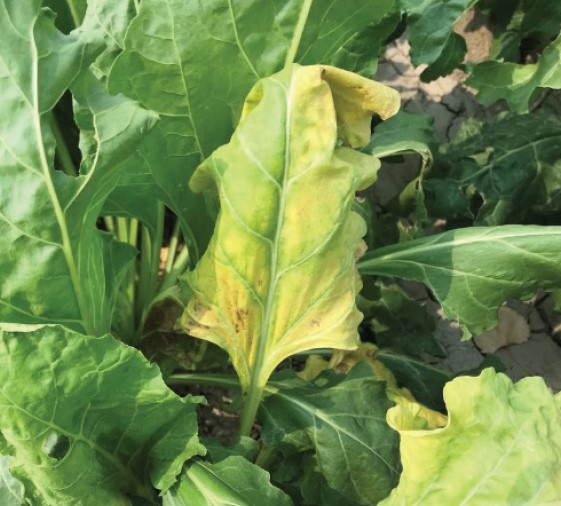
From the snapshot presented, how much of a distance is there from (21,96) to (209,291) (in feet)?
1.00

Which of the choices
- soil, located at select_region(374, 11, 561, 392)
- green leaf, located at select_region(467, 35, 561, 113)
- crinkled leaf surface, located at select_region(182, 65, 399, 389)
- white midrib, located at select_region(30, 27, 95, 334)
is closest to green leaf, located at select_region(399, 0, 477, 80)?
green leaf, located at select_region(467, 35, 561, 113)

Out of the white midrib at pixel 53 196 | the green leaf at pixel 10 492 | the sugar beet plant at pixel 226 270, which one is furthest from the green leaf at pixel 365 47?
the green leaf at pixel 10 492

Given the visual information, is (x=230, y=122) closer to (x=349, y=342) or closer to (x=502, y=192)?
(x=349, y=342)

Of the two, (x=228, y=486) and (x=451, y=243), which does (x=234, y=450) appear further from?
(x=451, y=243)

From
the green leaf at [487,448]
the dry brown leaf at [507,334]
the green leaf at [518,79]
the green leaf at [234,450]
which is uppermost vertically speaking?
the green leaf at [518,79]

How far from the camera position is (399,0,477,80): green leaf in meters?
1.16

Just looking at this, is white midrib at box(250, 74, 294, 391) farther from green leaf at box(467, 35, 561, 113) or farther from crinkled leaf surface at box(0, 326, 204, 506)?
green leaf at box(467, 35, 561, 113)

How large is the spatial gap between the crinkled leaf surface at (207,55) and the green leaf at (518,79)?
15.3 inches

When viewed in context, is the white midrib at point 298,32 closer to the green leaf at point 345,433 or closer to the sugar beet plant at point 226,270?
the sugar beet plant at point 226,270

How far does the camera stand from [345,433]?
0.96 m

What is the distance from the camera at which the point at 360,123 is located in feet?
2.75

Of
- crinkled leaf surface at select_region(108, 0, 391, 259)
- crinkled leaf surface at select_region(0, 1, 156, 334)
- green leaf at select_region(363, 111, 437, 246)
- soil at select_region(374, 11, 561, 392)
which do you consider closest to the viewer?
crinkled leaf surface at select_region(0, 1, 156, 334)

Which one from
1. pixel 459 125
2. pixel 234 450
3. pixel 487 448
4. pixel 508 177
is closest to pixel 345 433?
pixel 234 450

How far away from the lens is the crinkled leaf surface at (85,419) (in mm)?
728
